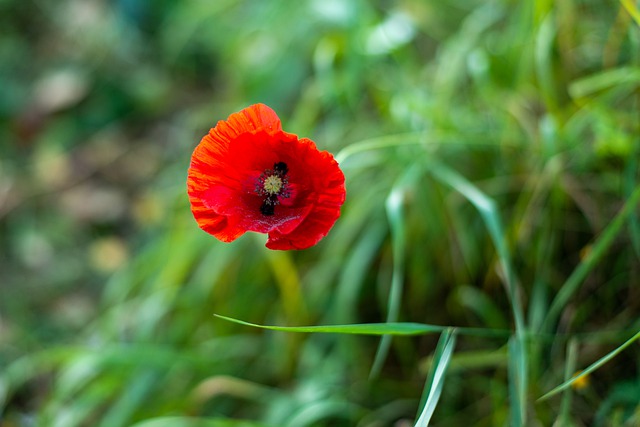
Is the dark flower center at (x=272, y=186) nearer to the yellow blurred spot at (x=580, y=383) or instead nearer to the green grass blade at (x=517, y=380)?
the green grass blade at (x=517, y=380)

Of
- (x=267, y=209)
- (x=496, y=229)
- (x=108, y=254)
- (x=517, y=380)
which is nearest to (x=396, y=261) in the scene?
(x=496, y=229)

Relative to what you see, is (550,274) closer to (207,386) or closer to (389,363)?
(389,363)

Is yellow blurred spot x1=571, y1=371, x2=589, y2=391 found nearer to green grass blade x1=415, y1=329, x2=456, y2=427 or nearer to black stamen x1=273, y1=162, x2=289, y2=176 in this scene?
green grass blade x1=415, y1=329, x2=456, y2=427

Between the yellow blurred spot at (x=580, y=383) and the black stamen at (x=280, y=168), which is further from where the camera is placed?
the yellow blurred spot at (x=580, y=383)

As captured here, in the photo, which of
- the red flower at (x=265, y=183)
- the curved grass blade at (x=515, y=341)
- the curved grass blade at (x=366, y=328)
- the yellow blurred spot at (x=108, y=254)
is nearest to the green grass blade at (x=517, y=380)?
the curved grass blade at (x=515, y=341)

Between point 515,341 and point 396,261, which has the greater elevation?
point 396,261

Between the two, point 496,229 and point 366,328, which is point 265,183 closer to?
point 366,328

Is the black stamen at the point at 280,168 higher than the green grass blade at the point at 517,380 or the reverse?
higher
